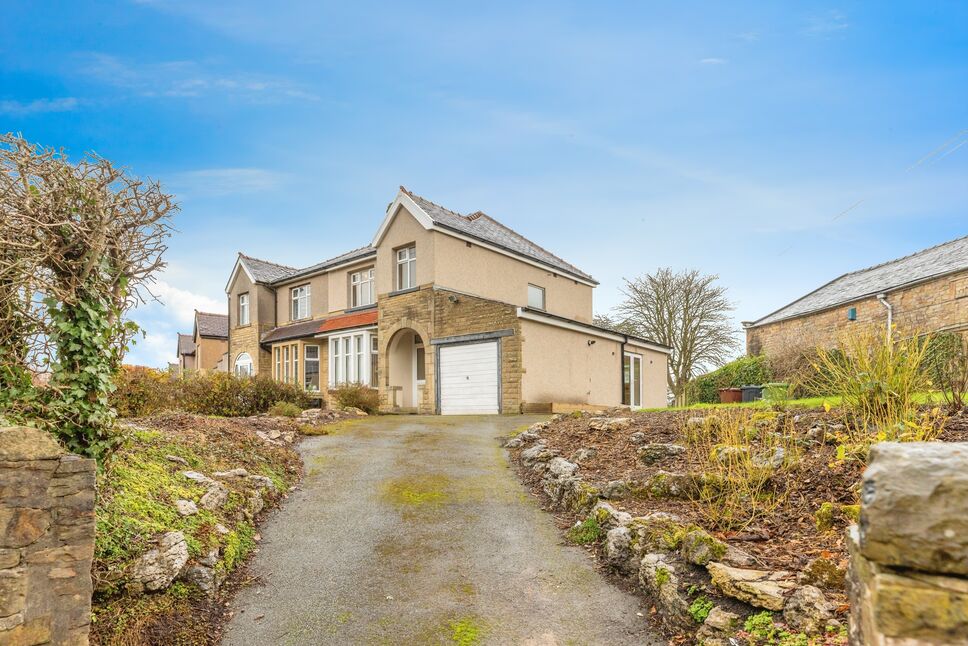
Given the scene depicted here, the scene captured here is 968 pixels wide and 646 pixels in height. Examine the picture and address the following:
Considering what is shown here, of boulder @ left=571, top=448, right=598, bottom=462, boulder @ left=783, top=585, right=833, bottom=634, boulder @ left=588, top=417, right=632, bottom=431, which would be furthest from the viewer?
boulder @ left=588, top=417, right=632, bottom=431

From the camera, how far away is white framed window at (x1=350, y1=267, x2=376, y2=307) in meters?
24.8

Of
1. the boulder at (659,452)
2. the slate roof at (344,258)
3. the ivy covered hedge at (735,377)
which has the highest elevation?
the slate roof at (344,258)

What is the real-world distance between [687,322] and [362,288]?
17109 millimetres

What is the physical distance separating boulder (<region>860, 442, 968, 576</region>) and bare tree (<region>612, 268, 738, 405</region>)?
1178 inches

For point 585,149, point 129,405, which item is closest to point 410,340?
point 129,405

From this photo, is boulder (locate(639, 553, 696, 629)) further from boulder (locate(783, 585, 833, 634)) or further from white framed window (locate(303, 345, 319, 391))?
white framed window (locate(303, 345, 319, 391))

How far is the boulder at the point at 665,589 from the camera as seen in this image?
16.3 ft

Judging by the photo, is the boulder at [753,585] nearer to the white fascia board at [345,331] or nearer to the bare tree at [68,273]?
the bare tree at [68,273]

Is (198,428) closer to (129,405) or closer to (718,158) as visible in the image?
(129,405)

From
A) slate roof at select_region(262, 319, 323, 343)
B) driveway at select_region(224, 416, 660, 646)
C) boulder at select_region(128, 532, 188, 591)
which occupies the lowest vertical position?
driveway at select_region(224, 416, 660, 646)

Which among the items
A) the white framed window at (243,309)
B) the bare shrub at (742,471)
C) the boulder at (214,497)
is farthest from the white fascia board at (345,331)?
the bare shrub at (742,471)

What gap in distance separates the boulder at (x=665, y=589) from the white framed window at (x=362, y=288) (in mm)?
20081

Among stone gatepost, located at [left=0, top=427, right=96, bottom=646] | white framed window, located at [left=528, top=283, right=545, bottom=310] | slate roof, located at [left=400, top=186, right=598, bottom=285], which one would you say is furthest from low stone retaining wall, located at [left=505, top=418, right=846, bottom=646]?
white framed window, located at [left=528, top=283, right=545, bottom=310]

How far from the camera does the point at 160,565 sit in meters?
5.64
